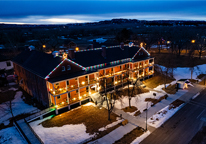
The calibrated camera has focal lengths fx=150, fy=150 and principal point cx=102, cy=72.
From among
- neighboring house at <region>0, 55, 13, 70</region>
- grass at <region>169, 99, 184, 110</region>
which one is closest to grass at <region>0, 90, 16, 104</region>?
neighboring house at <region>0, 55, 13, 70</region>

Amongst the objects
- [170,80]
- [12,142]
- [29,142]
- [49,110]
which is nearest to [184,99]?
[170,80]

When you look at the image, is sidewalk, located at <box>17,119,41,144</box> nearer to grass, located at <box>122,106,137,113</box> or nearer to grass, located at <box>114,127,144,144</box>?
grass, located at <box>114,127,144,144</box>

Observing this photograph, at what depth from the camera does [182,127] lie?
77.4ft

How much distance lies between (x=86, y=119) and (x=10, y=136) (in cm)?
1178

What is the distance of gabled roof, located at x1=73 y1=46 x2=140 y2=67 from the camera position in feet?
112

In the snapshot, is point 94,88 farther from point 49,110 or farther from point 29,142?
point 29,142

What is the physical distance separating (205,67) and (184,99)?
30.1 metres

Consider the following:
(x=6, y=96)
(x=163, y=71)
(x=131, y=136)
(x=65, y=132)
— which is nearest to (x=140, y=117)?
(x=131, y=136)

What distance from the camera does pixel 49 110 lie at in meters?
27.3

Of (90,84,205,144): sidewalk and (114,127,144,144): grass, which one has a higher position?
(90,84,205,144): sidewalk

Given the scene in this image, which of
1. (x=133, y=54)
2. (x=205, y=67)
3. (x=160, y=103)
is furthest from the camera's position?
(x=205, y=67)

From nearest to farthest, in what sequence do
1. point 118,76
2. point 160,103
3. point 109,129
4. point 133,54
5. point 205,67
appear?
point 109,129, point 160,103, point 118,76, point 133,54, point 205,67

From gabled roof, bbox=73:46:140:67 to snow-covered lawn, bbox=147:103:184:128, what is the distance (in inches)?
659

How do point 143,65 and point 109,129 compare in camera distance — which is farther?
point 143,65
